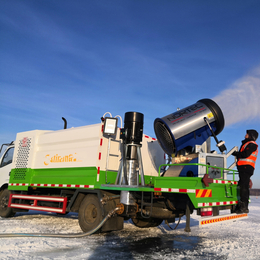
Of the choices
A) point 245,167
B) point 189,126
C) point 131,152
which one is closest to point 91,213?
point 131,152

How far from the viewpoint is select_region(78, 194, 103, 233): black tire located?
629 cm

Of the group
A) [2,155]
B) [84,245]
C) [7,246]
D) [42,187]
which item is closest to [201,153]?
[84,245]

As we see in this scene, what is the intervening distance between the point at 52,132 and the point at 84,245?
382cm

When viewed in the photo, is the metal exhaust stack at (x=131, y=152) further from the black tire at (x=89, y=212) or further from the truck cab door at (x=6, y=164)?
the truck cab door at (x=6, y=164)

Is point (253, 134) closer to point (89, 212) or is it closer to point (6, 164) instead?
point (89, 212)

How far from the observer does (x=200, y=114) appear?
21.0 feet

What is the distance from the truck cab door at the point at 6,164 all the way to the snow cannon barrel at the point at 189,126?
19.2 ft

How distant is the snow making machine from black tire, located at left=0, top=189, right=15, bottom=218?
1668mm

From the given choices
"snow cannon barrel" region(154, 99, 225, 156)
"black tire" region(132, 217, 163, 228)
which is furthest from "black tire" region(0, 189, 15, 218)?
"snow cannon barrel" region(154, 99, 225, 156)

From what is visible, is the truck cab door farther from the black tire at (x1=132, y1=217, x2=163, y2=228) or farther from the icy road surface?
the black tire at (x1=132, y1=217, x2=163, y2=228)

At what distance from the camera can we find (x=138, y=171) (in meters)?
6.39

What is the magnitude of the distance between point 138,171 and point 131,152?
18.8 inches

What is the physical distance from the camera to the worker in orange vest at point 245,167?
19.8ft

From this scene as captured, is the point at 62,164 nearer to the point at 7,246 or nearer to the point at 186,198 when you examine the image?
the point at 7,246
